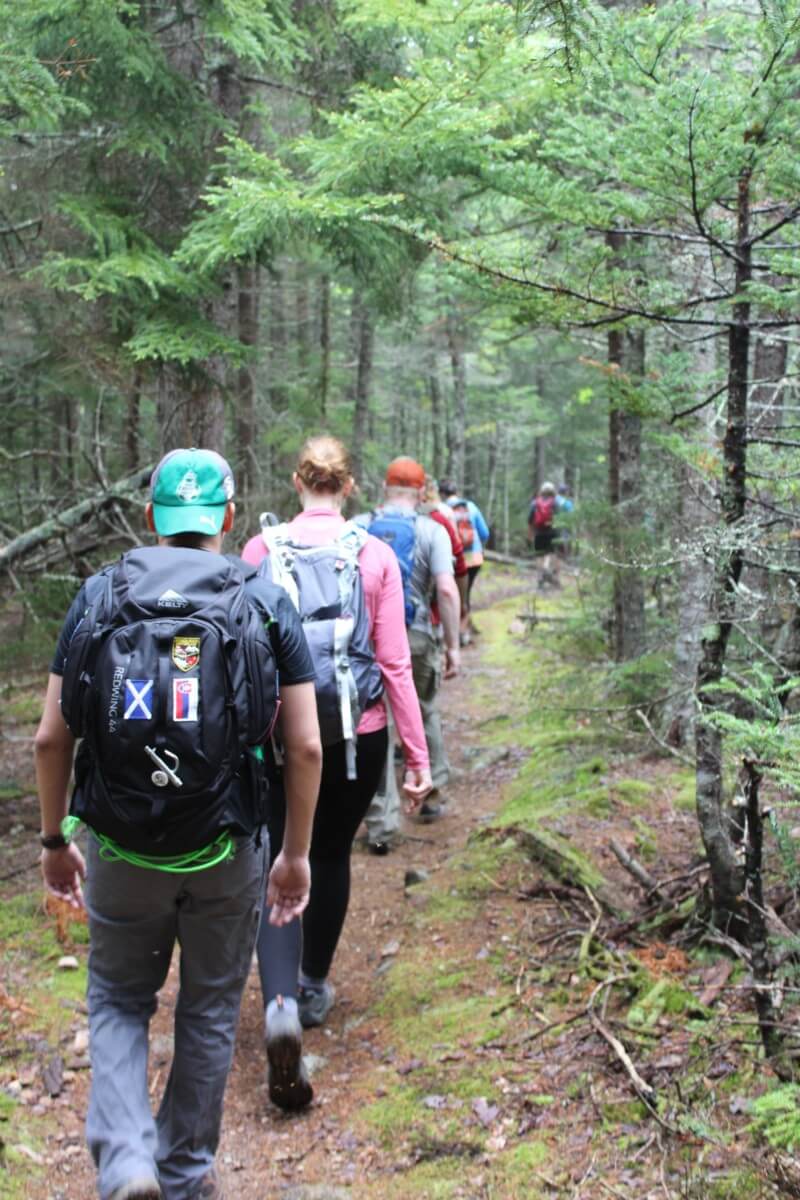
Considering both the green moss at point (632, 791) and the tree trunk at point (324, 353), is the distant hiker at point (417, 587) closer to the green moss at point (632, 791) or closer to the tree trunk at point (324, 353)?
the green moss at point (632, 791)

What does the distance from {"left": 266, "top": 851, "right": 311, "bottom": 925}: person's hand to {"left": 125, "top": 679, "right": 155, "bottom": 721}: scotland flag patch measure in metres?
0.93

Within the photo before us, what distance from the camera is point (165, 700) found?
2580 millimetres

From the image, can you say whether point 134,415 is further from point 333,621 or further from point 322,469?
point 333,621

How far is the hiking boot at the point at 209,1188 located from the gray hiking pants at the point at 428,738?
2.88 meters

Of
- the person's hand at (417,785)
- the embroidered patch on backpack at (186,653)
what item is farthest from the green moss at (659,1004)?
the embroidered patch on backpack at (186,653)

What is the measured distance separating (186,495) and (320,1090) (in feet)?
8.81

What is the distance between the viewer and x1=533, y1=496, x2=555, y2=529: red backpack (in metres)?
18.4

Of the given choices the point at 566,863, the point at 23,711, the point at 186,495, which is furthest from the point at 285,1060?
the point at 23,711

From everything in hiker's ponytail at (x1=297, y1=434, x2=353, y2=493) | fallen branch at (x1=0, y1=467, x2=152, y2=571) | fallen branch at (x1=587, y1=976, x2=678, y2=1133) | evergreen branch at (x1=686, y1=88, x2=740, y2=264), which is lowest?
fallen branch at (x1=587, y1=976, x2=678, y2=1133)

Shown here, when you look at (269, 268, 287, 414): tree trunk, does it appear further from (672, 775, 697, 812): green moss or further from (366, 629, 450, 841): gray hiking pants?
(672, 775, 697, 812): green moss

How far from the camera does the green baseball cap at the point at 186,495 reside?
2979mm

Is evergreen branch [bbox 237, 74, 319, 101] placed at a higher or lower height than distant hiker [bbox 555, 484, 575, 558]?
higher

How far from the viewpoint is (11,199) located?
8.38 m

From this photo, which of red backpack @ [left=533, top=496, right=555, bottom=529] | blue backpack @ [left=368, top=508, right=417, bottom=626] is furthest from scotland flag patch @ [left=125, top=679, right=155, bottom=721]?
red backpack @ [left=533, top=496, right=555, bottom=529]
